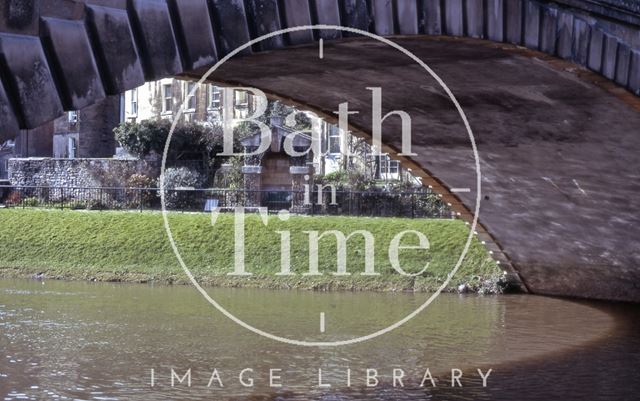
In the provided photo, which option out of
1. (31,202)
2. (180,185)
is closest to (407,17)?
(180,185)

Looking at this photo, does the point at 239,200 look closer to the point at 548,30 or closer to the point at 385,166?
the point at 385,166

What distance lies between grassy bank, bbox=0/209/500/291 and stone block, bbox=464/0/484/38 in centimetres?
1354

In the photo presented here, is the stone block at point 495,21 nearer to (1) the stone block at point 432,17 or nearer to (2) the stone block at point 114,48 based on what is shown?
(1) the stone block at point 432,17

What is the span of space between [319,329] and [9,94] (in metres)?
12.0

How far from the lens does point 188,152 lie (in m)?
40.6

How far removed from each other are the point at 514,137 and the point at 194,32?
36.8 feet

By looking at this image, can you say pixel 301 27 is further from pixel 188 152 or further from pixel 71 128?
pixel 71 128

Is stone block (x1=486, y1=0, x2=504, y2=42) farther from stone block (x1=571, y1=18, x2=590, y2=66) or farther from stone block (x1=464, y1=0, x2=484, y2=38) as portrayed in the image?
stone block (x1=571, y1=18, x2=590, y2=66)

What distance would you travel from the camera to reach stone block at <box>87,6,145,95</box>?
23.6ft

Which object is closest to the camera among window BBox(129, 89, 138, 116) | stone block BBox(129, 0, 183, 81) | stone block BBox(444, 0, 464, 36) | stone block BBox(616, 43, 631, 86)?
stone block BBox(129, 0, 183, 81)

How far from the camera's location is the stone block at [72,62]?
6.80m

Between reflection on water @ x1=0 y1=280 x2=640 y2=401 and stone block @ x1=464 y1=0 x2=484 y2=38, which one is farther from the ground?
stone block @ x1=464 y1=0 x2=484 y2=38

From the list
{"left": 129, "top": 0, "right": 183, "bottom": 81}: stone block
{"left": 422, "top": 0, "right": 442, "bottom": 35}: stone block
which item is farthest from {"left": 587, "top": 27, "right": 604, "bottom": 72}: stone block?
{"left": 129, "top": 0, "right": 183, "bottom": 81}: stone block

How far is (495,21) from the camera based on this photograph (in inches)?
496
